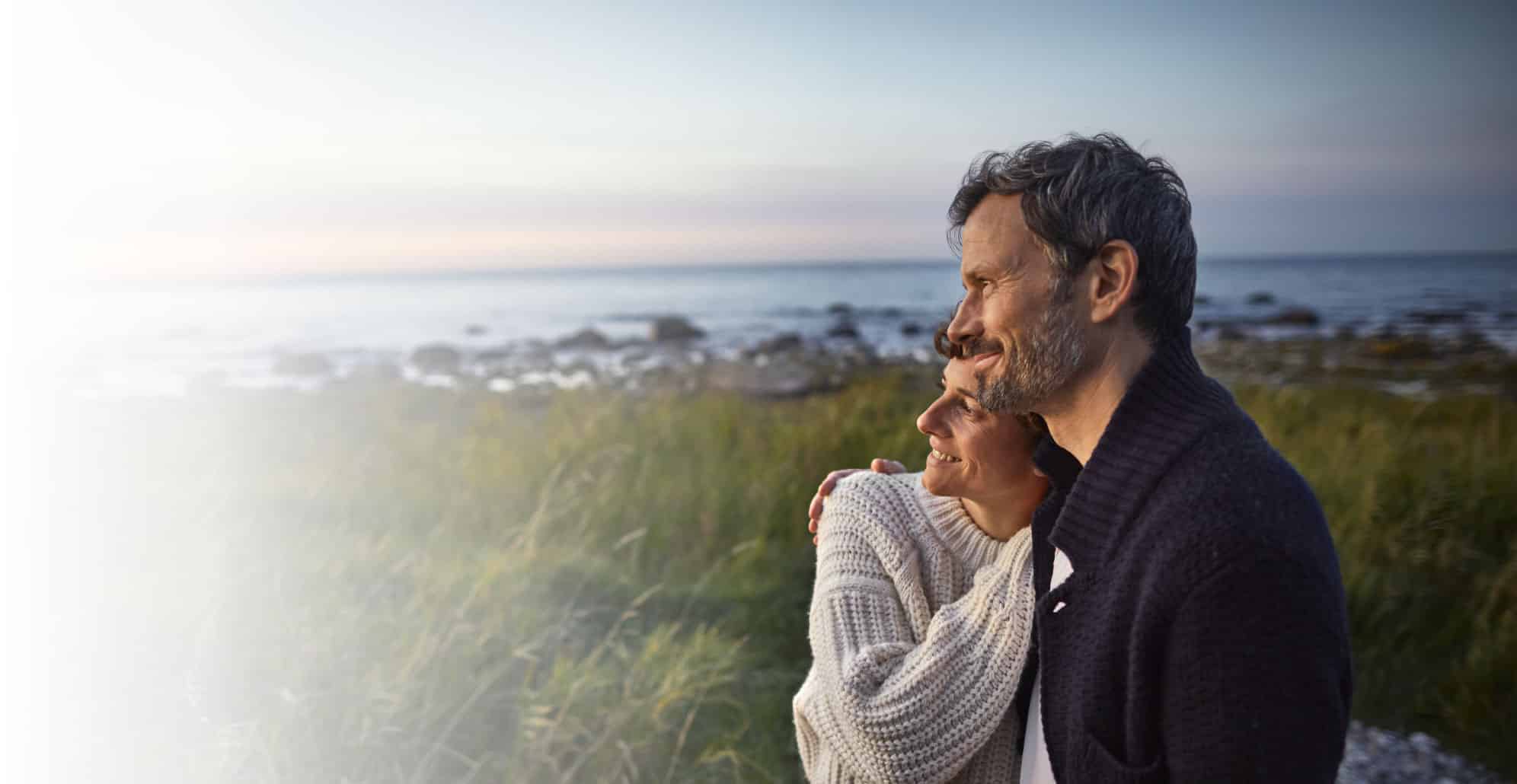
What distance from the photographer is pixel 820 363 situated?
18.3 m

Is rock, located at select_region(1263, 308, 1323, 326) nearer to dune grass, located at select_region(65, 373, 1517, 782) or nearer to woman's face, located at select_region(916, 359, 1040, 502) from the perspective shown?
dune grass, located at select_region(65, 373, 1517, 782)

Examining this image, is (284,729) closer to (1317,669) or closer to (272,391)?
(1317,669)

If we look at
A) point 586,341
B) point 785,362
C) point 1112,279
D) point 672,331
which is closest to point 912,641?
point 1112,279

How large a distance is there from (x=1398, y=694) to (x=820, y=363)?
13.8 m

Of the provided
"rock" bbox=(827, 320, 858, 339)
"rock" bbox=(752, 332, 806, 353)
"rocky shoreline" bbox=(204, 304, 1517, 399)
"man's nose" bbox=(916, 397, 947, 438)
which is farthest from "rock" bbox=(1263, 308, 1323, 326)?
"man's nose" bbox=(916, 397, 947, 438)

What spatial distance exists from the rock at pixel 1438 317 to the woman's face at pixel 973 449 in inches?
994

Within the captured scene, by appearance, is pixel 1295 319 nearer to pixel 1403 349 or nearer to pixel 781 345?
pixel 1403 349

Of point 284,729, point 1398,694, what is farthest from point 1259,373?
point 284,729

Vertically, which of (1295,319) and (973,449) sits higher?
(973,449)

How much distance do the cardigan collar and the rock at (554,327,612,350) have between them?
25.0 meters

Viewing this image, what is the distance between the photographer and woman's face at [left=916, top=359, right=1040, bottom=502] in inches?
78.2

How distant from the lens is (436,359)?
931 inches

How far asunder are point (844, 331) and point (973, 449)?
92.3 ft

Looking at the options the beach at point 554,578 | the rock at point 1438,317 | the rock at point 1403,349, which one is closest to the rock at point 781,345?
the rock at point 1403,349
